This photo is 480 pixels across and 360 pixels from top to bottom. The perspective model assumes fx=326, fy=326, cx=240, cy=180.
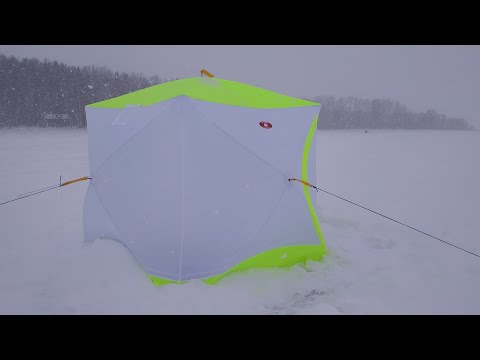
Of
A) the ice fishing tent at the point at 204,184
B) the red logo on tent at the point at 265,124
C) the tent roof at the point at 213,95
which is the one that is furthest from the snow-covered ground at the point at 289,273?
the tent roof at the point at 213,95

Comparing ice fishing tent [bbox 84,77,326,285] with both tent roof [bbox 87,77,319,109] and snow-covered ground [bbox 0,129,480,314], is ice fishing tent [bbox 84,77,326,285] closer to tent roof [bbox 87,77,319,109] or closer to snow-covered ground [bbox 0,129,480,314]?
tent roof [bbox 87,77,319,109]

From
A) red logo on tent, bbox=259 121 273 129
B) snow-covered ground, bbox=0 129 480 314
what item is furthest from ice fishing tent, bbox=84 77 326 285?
snow-covered ground, bbox=0 129 480 314

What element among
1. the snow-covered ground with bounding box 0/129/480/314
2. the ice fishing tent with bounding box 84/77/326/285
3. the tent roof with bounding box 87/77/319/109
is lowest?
the snow-covered ground with bounding box 0/129/480/314

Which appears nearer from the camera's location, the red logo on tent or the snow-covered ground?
the snow-covered ground

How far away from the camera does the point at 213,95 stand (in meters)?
4.29

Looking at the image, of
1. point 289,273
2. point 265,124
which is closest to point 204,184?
point 265,124

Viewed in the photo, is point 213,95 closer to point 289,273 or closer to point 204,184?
point 204,184

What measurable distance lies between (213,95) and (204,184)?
122cm

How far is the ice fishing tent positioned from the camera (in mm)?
3906

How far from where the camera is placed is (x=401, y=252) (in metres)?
4.99

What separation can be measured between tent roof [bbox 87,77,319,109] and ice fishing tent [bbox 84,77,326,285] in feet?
0.08

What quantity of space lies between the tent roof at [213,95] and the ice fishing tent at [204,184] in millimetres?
25

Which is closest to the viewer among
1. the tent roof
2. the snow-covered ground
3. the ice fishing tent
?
the snow-covered ground

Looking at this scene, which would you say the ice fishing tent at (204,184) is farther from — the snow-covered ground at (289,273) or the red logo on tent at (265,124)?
the snow-covered ground at (289,273)
